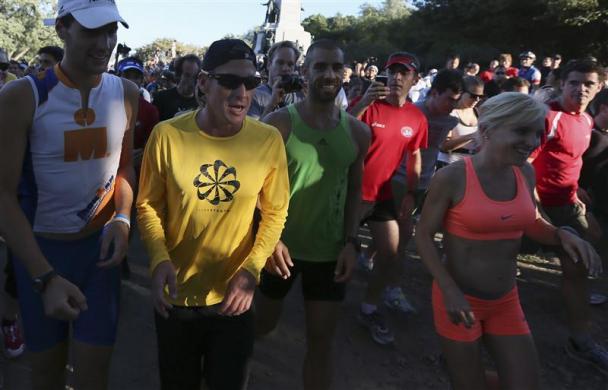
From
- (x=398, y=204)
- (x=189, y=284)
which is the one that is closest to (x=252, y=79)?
(x=189, y=284)

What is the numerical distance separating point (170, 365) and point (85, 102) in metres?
1.28

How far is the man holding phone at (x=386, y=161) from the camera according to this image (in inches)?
166

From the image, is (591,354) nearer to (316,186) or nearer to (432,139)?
(432,139)

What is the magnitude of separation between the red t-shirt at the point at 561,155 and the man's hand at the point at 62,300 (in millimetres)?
3672

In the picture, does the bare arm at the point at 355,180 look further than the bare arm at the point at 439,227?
Yes

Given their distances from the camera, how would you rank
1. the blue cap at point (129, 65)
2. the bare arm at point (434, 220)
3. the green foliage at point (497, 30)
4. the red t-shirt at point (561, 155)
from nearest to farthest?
the bare arm at point (434, 220) → the red t-shirt at point (561, 155) → the blue cap at point (129, 65) → the green foliage at point (497, 30)

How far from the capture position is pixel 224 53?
89.5 inches

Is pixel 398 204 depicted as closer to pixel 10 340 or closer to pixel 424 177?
pixel 424 177

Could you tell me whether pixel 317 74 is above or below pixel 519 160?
above

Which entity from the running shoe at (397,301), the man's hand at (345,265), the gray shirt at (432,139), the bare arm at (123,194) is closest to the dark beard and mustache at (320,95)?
the man's hand at (345,265)

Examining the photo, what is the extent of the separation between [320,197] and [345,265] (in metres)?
0.42

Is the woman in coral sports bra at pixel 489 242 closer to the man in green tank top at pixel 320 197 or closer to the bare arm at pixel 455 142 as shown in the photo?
the man in green tank top at pixel 320 197

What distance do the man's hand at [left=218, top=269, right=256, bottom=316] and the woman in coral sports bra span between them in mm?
965

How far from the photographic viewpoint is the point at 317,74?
300 centimetres
